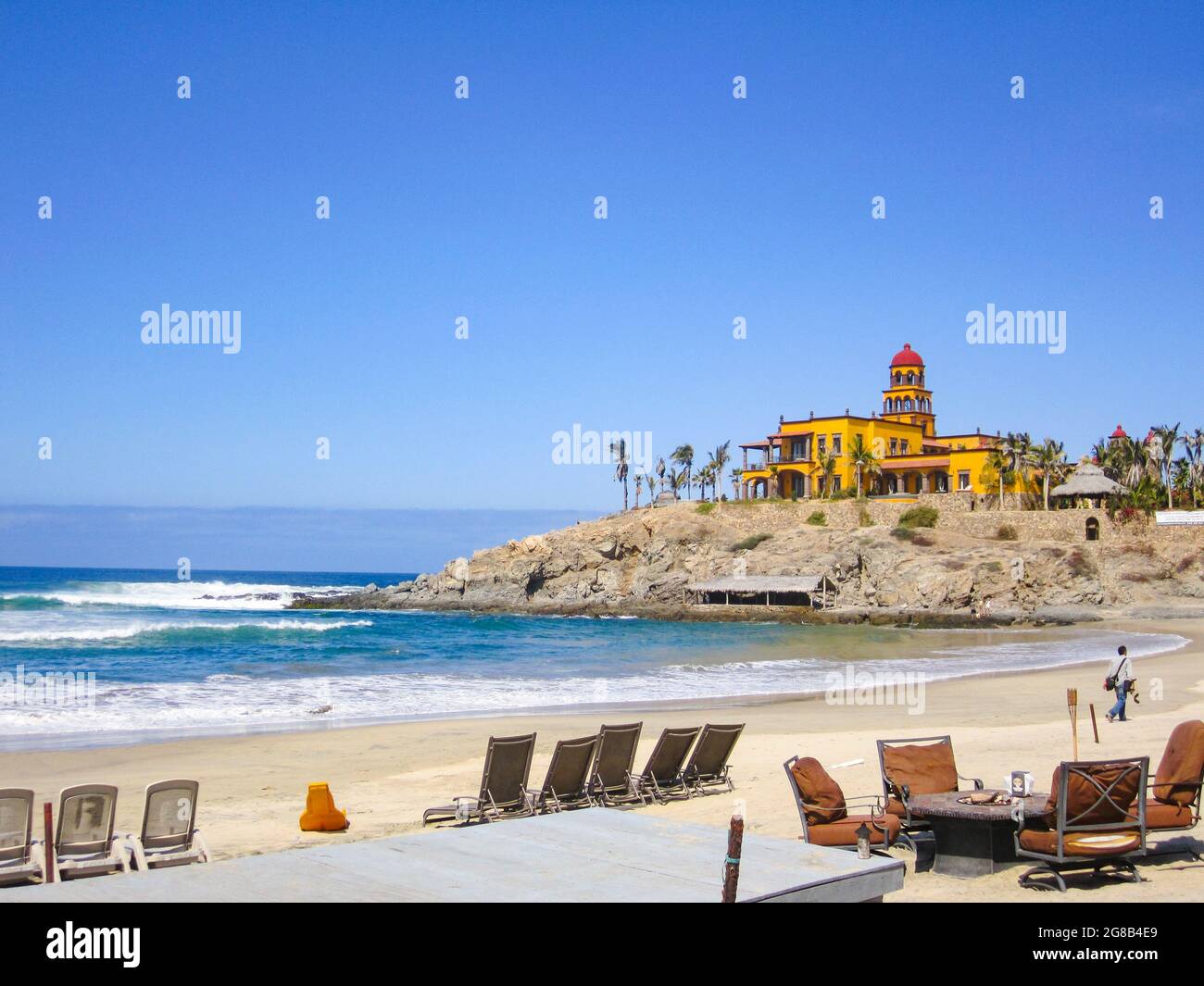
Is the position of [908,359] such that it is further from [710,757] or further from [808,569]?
[710,757]

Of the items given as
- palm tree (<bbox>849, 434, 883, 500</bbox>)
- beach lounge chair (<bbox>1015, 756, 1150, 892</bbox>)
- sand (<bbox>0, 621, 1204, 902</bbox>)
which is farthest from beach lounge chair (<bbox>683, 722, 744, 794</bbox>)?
palm tree (<bbox>849, 434, 883, 500</bbox>)

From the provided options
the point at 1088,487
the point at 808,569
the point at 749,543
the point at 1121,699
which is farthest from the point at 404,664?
the point at 1088,487

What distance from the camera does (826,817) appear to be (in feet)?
29.4

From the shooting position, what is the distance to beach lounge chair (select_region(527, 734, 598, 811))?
11.3 m

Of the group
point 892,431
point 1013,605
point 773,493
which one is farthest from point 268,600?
point 1013,605

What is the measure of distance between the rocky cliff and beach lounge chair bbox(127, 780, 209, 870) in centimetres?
5525

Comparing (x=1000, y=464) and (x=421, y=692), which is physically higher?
(x=1000, y=464)

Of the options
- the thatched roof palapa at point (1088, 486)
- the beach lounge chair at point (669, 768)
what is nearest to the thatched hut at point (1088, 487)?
the thatched roof palapa at point (1088, 486)

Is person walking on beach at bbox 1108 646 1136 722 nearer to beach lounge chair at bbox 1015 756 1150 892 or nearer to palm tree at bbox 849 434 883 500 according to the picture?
beach lounge chair at bbox 1015 756 1150 892

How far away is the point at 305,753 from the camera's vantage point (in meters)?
16.5

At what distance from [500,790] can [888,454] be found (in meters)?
67.7

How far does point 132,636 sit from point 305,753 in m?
35.4
